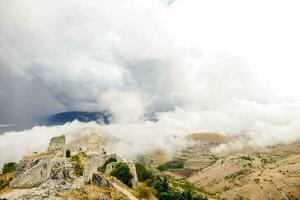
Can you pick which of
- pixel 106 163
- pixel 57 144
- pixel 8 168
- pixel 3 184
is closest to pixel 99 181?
pixel 3 184

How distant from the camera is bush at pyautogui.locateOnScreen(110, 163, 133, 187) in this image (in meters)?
102

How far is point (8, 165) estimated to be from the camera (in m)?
92.8

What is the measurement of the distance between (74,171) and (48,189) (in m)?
9.79

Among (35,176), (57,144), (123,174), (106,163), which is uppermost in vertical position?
(57,144)

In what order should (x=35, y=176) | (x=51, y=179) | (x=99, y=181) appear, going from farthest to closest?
1. (x=99, y=181)
2. (x=35, y=176)
3. (x=51, y=179)

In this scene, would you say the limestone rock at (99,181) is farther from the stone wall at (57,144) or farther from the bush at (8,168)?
the bush at (8,168)

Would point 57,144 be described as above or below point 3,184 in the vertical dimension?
above

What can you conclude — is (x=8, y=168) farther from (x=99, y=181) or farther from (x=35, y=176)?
(x=99, y=181)

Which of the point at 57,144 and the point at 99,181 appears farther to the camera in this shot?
the point at 57,144

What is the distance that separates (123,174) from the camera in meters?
103

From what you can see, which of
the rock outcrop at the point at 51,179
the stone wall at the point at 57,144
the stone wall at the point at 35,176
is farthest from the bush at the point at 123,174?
the stone wall at the point at 35,176

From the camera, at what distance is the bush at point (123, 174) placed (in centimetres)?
10156

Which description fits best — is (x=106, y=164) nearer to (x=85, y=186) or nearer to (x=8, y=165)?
(x=8, y=165)

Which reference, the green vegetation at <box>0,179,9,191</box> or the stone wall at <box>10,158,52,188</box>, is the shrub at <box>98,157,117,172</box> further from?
the stone wall at <box>10,158,52,188</box>
